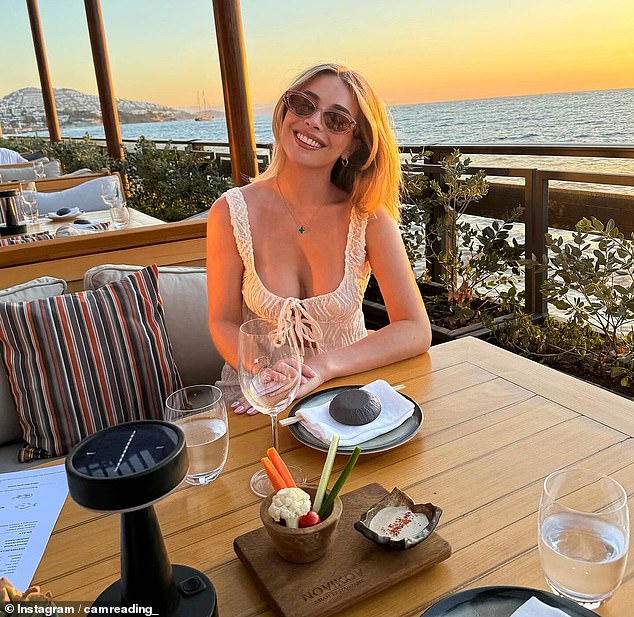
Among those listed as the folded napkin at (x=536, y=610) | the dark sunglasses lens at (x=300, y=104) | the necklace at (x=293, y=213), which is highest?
the dark sunglasses lens at (x=300, y=104)

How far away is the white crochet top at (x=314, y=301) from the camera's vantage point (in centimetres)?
200

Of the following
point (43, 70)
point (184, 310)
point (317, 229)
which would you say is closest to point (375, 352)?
point (317, 229)

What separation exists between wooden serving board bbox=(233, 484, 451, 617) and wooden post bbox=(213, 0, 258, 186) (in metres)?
3.20

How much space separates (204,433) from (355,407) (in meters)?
0.34

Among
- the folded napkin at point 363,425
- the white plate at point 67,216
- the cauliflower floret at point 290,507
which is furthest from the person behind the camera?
the white plate at point 67,216

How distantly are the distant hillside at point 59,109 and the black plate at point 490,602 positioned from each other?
1268cm

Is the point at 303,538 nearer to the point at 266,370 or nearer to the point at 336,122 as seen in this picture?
the point at 266,370

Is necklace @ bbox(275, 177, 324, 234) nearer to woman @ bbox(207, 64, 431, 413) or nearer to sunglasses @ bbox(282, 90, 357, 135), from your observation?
woman @ bbox(207, 64, 431, 413)

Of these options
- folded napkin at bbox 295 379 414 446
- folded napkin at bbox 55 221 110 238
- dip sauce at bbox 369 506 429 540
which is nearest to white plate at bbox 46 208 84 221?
folded napkin at bbox 55 221 110 238

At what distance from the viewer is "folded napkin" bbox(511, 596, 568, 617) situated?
0.73 metres

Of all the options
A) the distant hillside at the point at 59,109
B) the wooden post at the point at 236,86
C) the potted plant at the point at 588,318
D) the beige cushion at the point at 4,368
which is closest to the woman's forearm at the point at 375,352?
the beige cushion at the point at 4,368

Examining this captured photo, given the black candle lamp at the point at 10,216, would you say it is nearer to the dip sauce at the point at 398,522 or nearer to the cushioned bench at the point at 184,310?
the cushioned bench at the point at 184,310

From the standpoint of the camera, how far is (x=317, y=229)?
2131 millimetres

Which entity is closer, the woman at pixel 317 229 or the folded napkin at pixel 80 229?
the woman at pixel 317 229
